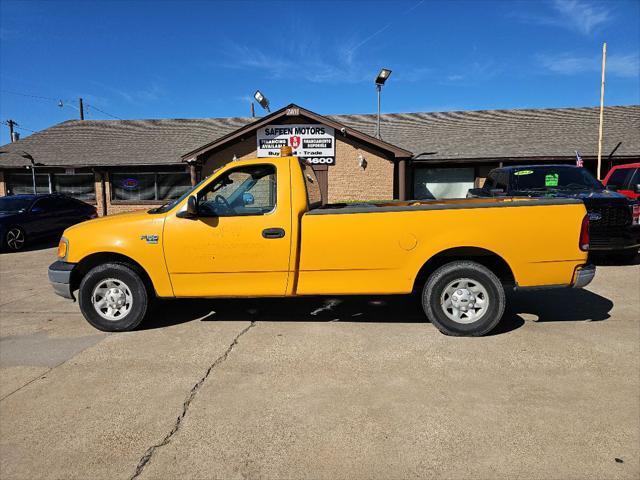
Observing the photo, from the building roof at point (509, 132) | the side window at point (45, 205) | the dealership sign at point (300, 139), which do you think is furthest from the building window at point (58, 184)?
the building roof at point (509, 132)

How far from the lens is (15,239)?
36.9ft

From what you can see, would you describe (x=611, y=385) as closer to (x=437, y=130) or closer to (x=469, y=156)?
(x=469, y=156)

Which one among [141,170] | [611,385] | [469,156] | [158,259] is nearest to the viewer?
[611,385]

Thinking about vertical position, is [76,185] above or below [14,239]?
above

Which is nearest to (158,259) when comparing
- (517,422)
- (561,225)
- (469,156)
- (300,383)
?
(300,383)

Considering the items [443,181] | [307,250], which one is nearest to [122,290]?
[307,250]

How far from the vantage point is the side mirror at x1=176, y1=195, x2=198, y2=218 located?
175 inches

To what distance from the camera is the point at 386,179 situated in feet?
53.8

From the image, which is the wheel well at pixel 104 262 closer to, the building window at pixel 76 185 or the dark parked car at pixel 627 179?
the dark parked car at pixel 627 179

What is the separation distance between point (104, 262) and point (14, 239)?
841 centimetres

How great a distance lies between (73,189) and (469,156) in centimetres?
1743

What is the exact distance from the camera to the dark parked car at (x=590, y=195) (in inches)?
304

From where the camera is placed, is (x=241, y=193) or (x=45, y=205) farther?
(x=45, y=205)

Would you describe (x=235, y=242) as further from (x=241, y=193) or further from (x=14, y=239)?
(x=14, y=239)
